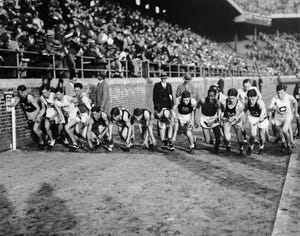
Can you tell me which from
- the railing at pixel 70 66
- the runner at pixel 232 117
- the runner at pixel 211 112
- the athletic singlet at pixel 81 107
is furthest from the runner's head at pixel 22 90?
the runner at pixel 232 117

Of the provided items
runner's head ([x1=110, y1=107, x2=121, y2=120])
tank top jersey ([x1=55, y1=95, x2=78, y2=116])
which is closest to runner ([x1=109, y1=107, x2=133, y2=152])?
runner's head ([x1=110, y1=107, x2=121, y2=120])

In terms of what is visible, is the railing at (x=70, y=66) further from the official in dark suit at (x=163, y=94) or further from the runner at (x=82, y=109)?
the official in dark suit at (x=163, y=94)

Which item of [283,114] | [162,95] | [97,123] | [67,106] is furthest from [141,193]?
[162,95]

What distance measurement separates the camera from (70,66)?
12477mm

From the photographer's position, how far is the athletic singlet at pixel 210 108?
8.99 m

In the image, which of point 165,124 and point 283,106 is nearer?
point 283,106

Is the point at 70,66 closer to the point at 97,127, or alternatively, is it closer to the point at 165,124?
the point at 97,127

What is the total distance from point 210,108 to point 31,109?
166 inches

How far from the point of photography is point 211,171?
695cm

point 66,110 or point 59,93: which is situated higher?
point 59,93

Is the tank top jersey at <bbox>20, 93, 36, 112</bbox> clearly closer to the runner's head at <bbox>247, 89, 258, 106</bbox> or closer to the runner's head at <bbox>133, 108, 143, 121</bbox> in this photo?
the runner's head at <bbox>133, 108, 143, 121</bbox>

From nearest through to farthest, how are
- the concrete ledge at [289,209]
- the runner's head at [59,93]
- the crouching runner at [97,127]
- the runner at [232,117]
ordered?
the concrete ledge at [289,209], the runner at [232,117], the crouching runner at [97,127], the runner's head at [59,93]

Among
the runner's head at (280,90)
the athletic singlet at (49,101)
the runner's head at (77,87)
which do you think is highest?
the runner's head at (77,87)

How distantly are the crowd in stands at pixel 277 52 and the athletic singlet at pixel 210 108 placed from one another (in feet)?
143
